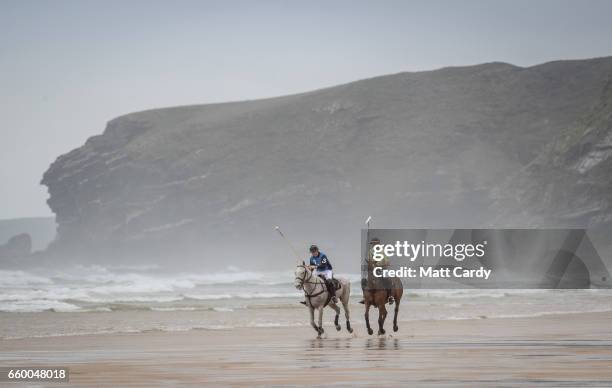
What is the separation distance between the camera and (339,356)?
17.9 metres

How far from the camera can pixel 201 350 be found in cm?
2038

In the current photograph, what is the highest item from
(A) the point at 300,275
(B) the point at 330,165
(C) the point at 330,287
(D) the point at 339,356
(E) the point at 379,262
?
(B) the point at 330,165

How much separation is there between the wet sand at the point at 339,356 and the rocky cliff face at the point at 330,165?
129 metres

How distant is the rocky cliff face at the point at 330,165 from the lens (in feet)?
550

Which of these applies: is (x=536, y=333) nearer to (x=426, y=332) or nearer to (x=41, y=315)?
(x=426, y=332)

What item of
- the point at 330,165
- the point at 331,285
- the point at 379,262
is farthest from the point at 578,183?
the point at 330,165

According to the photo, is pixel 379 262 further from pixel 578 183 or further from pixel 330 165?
pixel 330 165

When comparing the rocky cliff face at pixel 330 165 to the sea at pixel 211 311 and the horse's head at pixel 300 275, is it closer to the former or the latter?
the sea at pixel 211 311

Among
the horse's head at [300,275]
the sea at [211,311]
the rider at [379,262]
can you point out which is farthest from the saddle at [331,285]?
Answer: the sea at [211,311]

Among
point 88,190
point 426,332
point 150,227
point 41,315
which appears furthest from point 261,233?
point 426,332

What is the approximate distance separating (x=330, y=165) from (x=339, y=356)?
160 meters

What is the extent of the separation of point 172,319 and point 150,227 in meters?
140

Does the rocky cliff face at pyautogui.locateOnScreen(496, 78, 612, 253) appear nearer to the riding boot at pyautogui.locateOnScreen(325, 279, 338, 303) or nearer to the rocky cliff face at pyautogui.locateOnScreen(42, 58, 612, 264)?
the rocky cliff face at pyautogui.locateOnScreen(42, 58, 612, 264)

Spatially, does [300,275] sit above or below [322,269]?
below
